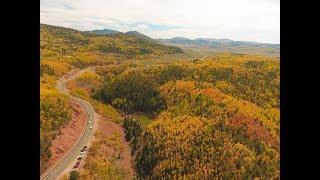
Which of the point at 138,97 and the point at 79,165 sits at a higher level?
the point at 138,97

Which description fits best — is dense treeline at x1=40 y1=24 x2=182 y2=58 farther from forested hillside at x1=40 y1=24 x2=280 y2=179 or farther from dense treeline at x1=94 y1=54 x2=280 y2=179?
dense treeline at x1=94 y1=54 x2=280 y2=179

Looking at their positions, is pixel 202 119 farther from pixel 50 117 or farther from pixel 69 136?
pixel 50 117

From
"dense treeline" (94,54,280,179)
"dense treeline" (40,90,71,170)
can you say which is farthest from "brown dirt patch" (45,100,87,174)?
"dense treeline" (94,54,280,179)

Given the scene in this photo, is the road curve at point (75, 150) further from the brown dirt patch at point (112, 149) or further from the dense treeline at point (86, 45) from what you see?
the dense treeline at point (86, 45)

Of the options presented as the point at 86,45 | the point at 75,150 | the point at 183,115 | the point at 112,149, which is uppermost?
the point at 86,45

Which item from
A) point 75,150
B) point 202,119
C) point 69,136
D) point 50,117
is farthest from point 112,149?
point 202,119
